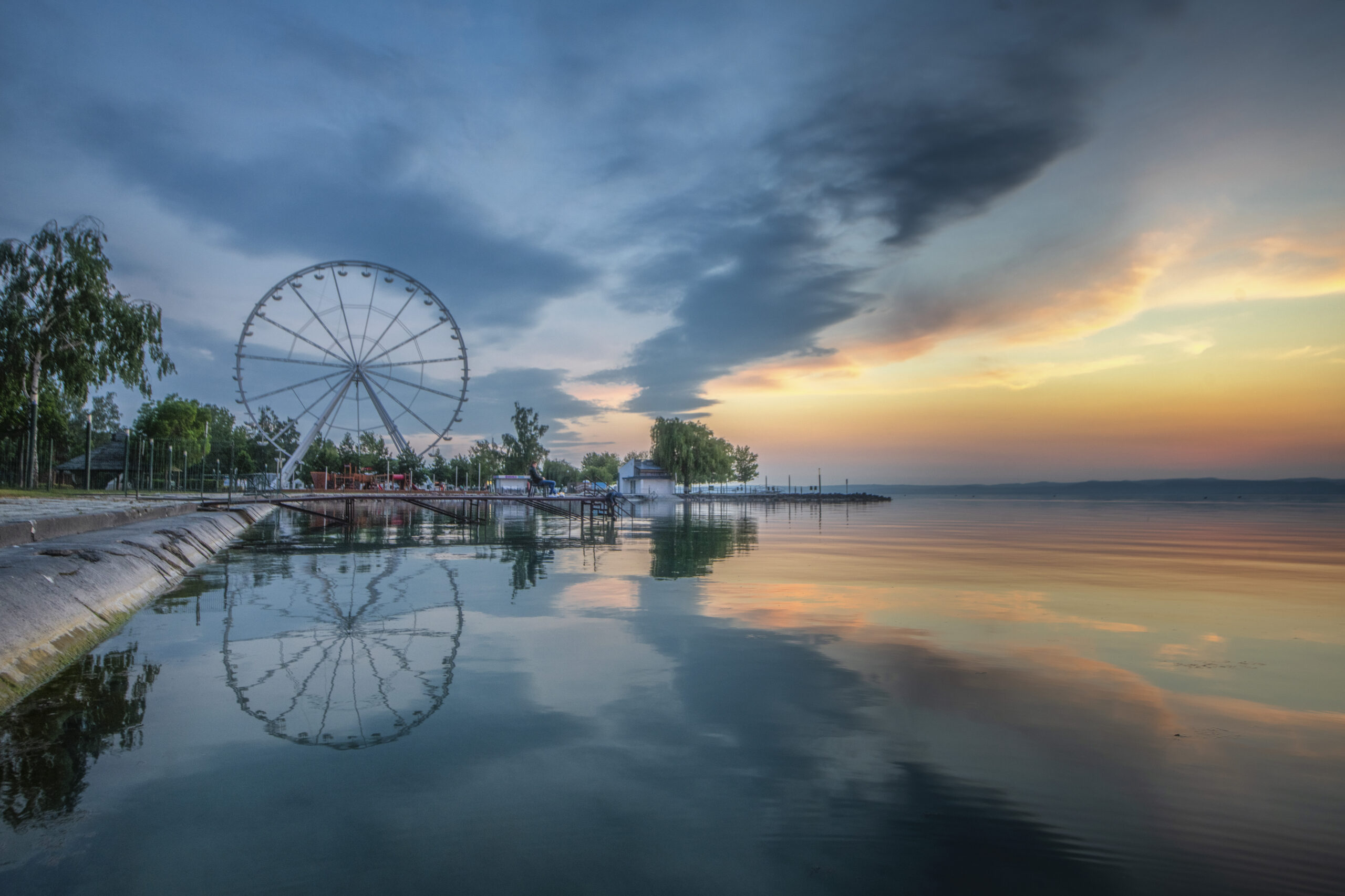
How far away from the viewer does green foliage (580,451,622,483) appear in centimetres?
14638

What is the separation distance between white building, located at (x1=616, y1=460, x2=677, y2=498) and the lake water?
75639mm

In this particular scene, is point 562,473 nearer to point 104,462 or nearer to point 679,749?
point 104,462

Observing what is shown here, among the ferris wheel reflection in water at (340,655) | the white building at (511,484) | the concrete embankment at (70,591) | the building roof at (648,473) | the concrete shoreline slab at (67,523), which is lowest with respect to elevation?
the ferris wheel reflection in water at (340,655)

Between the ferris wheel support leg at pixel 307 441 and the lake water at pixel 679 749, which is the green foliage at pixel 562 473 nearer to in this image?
the ferris wheel support leg at pixel 307 441

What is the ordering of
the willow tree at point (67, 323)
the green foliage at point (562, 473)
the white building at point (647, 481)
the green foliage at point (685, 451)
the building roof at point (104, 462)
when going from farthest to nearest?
the green foliage at point (562, 473)
the green foliage at point (685, 451)
the white building at point (647, 481)
the building roof at point (104, 462)
the willow tree at point (67, 323)

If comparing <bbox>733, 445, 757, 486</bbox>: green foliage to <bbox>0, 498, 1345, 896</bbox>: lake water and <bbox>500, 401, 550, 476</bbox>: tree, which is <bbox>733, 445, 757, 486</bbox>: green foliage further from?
<bbox>0, 498, 1345, 896</bbox>: lake water

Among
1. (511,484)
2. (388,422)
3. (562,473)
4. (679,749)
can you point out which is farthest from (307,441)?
(562,473)

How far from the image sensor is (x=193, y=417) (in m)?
76.9

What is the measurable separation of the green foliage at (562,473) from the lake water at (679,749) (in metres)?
126

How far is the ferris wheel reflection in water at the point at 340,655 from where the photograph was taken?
6.13 m

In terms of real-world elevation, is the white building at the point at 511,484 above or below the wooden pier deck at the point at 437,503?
above

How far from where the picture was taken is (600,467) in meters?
155

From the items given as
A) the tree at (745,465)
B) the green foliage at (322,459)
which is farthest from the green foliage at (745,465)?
the green foliage at (322,459)

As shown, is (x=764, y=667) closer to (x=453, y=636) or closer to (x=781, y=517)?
(x=453, y=636)
